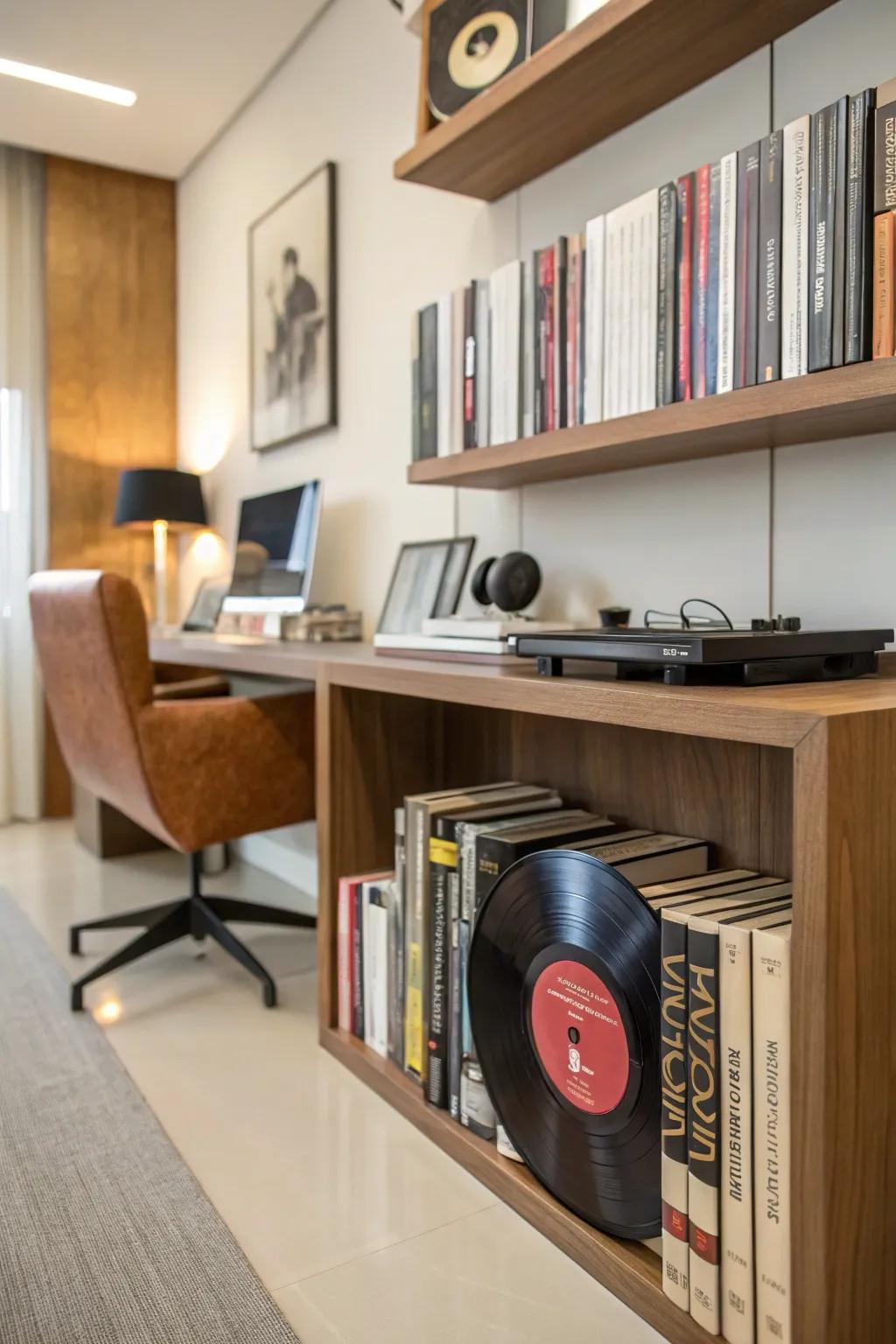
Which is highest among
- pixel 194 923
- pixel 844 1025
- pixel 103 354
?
pixel 103 354

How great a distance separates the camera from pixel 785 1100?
90 cm

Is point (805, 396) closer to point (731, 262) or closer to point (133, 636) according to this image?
point (731, 262)

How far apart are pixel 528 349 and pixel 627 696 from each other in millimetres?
777

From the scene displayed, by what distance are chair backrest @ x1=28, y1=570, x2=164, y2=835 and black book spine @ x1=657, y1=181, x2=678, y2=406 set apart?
3.23ft

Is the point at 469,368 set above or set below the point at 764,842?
above

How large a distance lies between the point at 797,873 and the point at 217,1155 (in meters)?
0.96

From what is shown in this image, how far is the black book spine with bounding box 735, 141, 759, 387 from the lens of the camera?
3.84ft

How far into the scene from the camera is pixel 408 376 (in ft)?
7.64

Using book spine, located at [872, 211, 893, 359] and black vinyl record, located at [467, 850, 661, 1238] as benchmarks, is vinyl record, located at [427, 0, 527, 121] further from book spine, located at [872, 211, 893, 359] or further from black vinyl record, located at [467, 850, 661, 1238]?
black vinyl record, located at [467, 850, 661, 1238]

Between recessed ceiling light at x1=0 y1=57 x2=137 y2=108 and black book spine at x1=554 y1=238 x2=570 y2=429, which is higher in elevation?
recessed ceiling light at x1=0 y1=57 x2=137 y2=108

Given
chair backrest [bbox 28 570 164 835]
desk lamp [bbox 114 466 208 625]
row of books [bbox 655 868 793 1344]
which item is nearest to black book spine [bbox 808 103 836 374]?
row of books [bbox 655 868 793 1344]

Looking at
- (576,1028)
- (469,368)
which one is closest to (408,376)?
(469,368)

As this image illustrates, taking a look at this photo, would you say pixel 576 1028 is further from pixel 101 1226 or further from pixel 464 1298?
pixel 101 1226

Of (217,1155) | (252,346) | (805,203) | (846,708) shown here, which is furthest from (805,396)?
(252,346)
